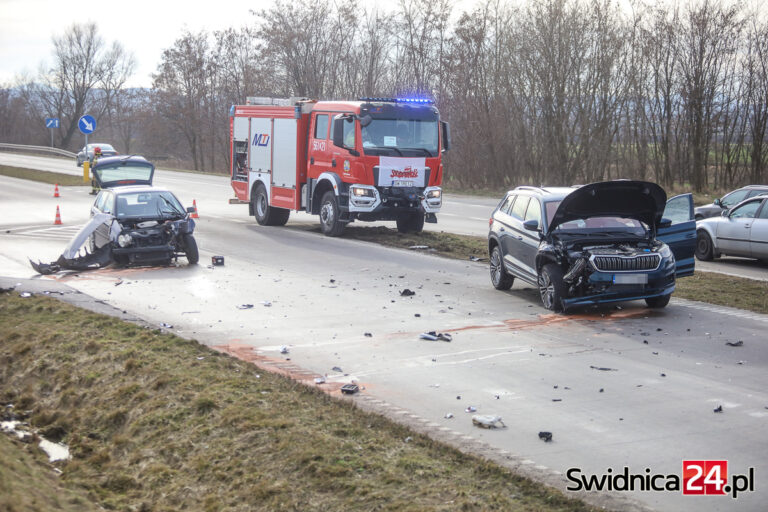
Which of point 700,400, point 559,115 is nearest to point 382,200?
point 700,400

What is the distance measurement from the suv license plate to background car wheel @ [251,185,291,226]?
13.4 metres

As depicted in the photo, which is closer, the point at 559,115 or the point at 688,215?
the point at 688,215

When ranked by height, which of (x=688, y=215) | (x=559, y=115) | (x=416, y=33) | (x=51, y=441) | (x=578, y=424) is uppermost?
(x=416, y=33)

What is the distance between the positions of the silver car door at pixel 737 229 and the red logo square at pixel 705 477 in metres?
12.0

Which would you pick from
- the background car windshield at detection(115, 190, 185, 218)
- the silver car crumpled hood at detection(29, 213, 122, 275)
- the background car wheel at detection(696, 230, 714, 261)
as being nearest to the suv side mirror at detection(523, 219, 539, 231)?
the background car wheel at detection(696, 230, 714, 261)

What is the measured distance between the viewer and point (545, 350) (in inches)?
377

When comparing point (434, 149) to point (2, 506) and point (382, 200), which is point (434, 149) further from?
point (2, 506)

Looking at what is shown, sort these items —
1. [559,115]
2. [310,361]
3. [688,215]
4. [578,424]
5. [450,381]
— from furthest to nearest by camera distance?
[559,115], [688,215], [310,361], [450,381], [578,424]

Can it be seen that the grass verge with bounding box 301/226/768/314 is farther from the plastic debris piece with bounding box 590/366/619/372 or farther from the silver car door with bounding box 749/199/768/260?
the plastic debris piece with bounding box 590/366/619/372

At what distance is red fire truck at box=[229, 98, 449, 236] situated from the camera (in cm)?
1950

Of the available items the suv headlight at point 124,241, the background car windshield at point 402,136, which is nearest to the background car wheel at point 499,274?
the background car windshield at point 402,136

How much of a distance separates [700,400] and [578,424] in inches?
56.6

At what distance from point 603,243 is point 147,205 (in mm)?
8790

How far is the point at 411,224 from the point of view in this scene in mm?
21438
